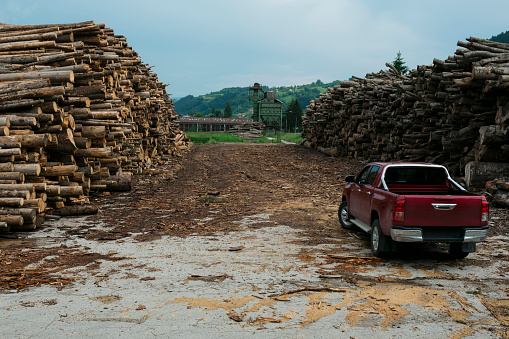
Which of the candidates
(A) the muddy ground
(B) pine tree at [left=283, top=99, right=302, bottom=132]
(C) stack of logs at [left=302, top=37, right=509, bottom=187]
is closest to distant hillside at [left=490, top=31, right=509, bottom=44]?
(B) pine tree at [left=283, top=99, right=302, bottom=132]

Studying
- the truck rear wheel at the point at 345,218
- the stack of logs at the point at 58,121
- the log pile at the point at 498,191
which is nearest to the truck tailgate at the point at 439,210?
the truck rear wheel at the point at 345,218

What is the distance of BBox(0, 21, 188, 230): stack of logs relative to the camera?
10.1m

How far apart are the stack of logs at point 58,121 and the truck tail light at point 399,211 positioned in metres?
7.68

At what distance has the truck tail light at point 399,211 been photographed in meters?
7.21

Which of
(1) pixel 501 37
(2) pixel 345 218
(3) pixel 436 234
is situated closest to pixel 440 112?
(2) pixel 345 218

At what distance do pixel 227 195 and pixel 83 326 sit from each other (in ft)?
34.9

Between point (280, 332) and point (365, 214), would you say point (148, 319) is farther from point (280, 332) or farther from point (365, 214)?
point (365, 214)

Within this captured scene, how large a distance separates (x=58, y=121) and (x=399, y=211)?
9.10m

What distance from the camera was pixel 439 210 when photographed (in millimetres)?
7195

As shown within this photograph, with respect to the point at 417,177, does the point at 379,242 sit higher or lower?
lower

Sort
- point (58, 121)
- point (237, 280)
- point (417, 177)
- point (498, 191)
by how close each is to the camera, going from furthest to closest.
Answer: point (498, 191) < point (58, 121) < point (417, 177) < point (237, 280)

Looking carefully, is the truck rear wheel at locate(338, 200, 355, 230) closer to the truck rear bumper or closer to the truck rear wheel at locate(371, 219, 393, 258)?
the truck rear wheel at locate(371, 219, 393, 258)

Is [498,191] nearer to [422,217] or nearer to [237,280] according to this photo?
[422,217]

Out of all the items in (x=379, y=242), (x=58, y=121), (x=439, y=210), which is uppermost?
Result: (x=58, y=121)
